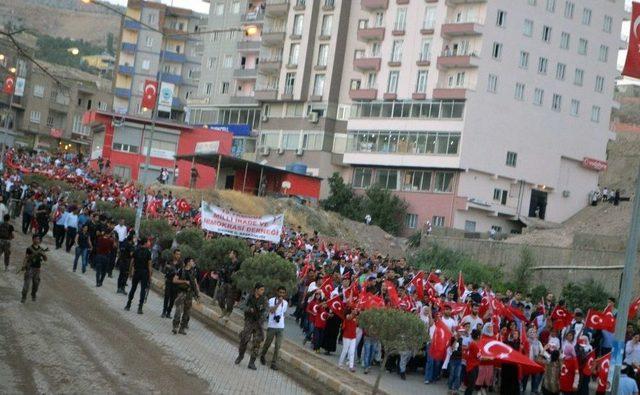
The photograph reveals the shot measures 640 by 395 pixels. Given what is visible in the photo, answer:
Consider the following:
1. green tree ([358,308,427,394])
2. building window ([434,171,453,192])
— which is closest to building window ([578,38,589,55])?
building window ([434,171,453,192])

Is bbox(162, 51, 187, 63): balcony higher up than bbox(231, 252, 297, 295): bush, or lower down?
higher up

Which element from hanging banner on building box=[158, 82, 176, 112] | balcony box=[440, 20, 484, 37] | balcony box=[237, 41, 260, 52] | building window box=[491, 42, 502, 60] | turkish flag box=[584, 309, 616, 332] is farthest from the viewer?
balcony box=[237, 41, 260, 52]

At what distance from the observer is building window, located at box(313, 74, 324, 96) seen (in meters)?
85.5

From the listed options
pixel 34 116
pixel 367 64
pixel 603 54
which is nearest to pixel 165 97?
pixel 367 64

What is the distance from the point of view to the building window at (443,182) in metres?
73.2

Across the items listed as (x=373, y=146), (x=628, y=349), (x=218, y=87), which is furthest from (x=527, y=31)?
(x=628, y=349)

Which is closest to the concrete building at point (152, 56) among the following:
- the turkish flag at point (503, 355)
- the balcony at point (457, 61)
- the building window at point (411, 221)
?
the building window at point (411, 221)

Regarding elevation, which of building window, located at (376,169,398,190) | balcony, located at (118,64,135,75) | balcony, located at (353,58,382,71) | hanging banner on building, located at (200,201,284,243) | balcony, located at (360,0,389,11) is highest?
balcony, located at (360,0,389,11)

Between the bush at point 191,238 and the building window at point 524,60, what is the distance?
40756 millimetres

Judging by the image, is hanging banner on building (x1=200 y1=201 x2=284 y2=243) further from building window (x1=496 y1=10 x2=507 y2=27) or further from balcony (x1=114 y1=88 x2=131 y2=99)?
balcony (x1=114 y1=88 x2=131 y2=99)

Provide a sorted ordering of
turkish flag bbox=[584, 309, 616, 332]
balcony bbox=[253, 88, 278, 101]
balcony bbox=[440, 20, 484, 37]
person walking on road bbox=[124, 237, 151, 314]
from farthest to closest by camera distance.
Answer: balcony bbox=[253, 88, 278, 101] → balcony bbox=[440, 20, 484, 37] → person walking on road bbox=[124, 237, 151, 314] → turkish flag bbox=[584, 309, 616, 332]

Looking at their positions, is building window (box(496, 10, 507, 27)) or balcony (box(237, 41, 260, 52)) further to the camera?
balcony (box(237, 41, 260, 52))

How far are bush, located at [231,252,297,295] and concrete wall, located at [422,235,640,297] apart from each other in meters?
19.3

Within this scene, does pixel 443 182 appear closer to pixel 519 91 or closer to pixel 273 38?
pixel 519 91
